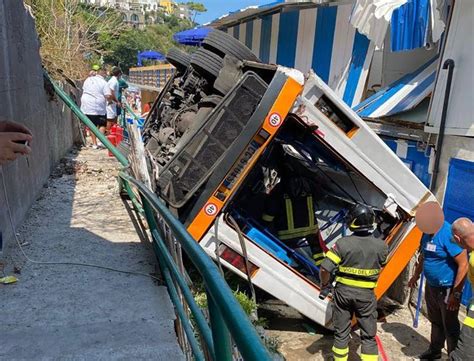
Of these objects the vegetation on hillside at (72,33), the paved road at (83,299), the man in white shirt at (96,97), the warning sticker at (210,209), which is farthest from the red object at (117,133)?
the warning sticker at (210,209)

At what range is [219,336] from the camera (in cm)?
124

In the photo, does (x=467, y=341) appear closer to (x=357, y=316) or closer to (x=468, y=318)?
(x=468, y=318)

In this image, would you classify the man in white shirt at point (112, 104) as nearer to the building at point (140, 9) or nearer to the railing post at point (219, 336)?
the railing post at point (219, 336)

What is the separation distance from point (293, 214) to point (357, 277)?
0.99 metres

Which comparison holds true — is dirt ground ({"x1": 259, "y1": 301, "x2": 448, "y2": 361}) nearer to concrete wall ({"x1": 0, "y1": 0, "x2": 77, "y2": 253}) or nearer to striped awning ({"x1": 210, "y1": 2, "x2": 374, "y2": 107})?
concrete wall ({"x1": 0, "y1": 0, "x2": 77, "y2": 253})

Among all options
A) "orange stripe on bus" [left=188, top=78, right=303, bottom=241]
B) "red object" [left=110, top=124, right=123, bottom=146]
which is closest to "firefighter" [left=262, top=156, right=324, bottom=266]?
"orange stripe on bus" [left=188, top=78, right=303, bottom=241]

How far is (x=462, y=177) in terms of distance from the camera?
16.7 ft

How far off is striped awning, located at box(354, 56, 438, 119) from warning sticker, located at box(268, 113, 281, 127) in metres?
2.87

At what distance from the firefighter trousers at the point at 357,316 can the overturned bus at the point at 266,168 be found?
0.22 meters

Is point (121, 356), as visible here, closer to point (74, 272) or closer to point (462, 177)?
point (74, 272)

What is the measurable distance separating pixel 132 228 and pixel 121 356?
2.18 m

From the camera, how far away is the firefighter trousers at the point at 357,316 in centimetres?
425

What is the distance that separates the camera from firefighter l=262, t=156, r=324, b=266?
16.0 ft

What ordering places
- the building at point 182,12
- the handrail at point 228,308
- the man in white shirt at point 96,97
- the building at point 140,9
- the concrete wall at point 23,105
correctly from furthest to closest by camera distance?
the building at point 182,12
the building at point 140,9
the man in white shirt at point 96,97
the concrete wall at point 23,105
the handrail at point 228,308
